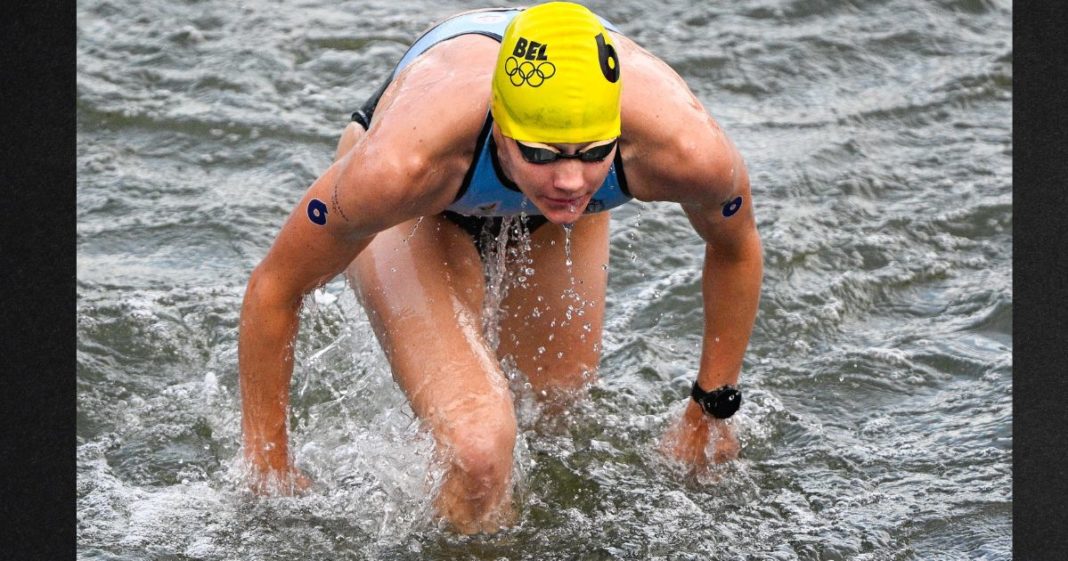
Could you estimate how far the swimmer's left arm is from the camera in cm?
452

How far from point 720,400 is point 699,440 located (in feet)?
1.01

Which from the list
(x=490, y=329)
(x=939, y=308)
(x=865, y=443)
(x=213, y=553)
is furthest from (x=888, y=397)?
(x=213, y=553)

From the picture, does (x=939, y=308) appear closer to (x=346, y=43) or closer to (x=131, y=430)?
(x=131, y=430)

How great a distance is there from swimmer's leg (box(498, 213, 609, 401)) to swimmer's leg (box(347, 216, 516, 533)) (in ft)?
1.21

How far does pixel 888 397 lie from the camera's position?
6332 mm

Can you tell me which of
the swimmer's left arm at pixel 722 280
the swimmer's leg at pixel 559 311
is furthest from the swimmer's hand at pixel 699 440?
the swimmer's leg at pixel 559 311

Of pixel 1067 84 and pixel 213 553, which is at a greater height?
pixel 1067 84

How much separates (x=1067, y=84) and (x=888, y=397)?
2978mm

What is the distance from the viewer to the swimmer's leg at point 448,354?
461 centimetres

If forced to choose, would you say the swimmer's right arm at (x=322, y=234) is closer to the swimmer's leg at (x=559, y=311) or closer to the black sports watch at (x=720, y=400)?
the swimmer's leg at (x=559, y=311)

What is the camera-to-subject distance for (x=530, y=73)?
3.99m

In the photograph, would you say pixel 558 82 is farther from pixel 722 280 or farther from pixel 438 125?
pixel 722 280

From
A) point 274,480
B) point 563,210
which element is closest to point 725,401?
point 563,210

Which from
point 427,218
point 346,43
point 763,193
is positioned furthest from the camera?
point 346,43
